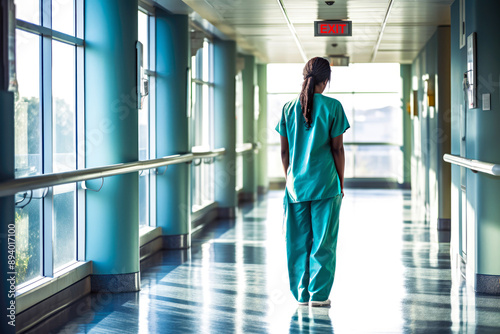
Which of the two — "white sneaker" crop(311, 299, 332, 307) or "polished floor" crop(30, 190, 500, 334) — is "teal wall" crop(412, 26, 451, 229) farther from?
"white sneaker" crop(311, 299, 332, 307)

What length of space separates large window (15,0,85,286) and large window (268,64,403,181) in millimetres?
10588

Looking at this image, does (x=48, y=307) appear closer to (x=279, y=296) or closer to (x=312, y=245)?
(x=279, y=296)

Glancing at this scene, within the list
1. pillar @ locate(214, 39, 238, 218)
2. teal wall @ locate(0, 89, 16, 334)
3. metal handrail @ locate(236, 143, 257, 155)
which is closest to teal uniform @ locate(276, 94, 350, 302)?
teal wall @ locate(0, 89, 16, 334)

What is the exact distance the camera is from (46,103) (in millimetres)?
4469

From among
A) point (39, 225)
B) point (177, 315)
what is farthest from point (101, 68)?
point (177, 315)

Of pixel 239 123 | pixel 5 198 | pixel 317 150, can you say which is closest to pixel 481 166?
pixel 317 150

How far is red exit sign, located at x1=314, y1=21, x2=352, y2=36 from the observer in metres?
7.27

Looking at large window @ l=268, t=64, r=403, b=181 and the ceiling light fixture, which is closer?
the ceiling light fixture

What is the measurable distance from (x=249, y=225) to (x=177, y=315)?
4612 mm

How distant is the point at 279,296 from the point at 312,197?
82 centimetres

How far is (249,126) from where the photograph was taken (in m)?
12.0

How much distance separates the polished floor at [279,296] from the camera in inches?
155

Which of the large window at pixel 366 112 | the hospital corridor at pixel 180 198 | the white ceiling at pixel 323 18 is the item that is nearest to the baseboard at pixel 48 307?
the hospital corridor at pixel 180 198

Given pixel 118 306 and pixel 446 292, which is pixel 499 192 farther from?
pixel 118 306
